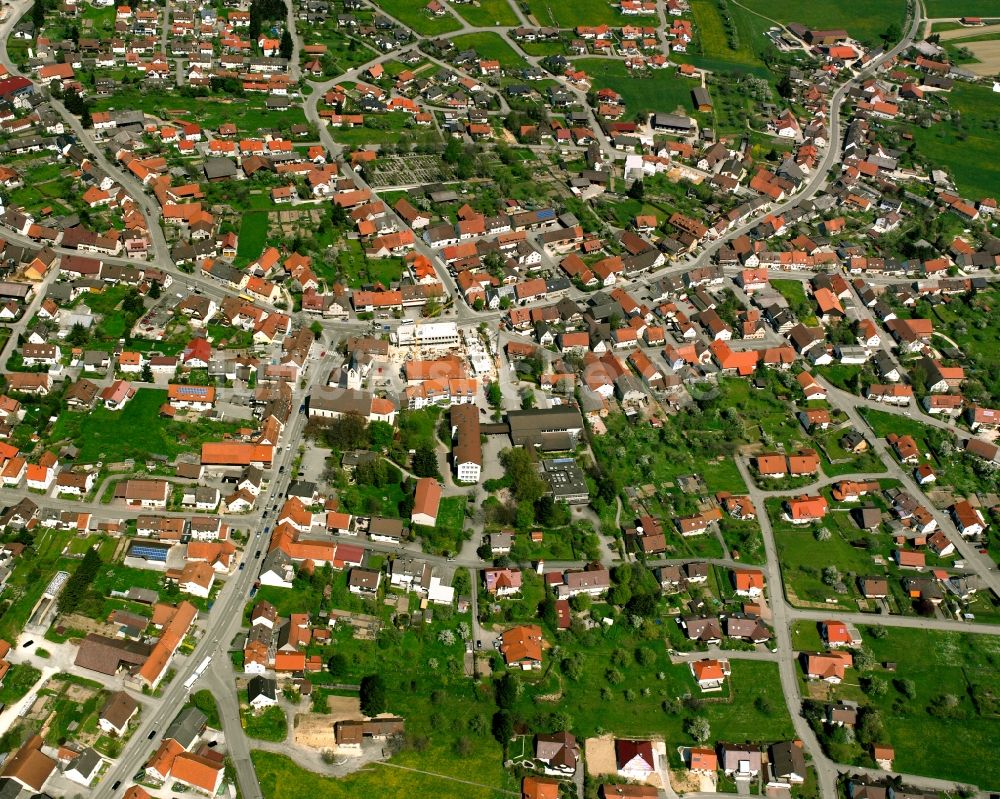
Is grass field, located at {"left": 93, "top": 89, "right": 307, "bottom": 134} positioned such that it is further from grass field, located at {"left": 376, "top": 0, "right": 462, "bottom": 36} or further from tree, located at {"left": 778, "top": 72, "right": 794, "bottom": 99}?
tree, located at {"left": 778, "top": 72, "right": 794, "bottom": 99}

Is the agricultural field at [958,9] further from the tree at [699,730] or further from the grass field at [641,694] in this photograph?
the tree at [699,730]

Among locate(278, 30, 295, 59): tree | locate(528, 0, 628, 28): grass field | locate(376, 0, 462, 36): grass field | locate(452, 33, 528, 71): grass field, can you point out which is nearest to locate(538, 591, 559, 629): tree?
locate(452, 33, 528, 71): grass field

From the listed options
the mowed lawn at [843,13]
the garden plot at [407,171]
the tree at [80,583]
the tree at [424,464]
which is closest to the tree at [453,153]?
the garden plot at [407,171]

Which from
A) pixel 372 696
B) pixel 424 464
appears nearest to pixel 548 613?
pixel 372 696

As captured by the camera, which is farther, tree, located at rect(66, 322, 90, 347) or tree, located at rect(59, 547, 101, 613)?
tree, located at rect(66, 322, 90, 347)

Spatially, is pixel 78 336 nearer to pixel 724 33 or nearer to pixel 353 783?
pixel 353 783

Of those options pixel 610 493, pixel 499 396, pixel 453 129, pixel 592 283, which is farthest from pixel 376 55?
pixel 610 493
